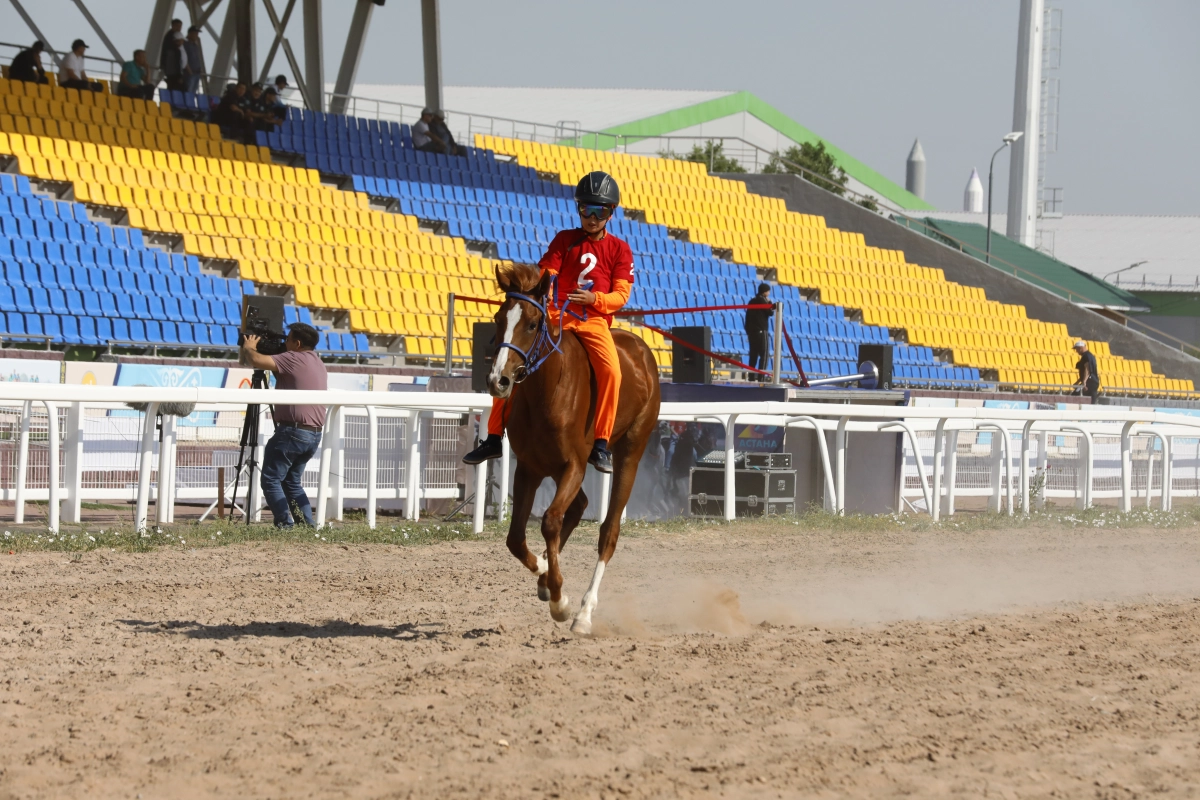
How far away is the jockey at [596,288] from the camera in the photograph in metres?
7.51

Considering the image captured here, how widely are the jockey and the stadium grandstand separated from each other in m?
9.17

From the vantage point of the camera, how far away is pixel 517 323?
22.6 ft

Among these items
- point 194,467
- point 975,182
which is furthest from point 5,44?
point 975,182

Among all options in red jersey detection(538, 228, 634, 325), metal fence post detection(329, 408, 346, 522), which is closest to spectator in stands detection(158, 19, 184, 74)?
metal fence post detection(329, 408, 346, 522)

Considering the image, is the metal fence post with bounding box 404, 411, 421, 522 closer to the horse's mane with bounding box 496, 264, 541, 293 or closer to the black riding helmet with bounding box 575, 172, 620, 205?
the black riding helmet with bounding box 575, 172, 620, 205

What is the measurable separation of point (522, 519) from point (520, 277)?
4.46ft

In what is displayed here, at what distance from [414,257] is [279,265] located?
3433mm

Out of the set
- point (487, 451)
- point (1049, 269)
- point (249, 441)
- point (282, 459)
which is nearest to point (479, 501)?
point (282, 459)

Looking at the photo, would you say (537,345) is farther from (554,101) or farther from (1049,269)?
(554,101)

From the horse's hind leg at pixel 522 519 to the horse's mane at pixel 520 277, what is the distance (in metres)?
1.08

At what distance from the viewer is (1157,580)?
10.2m

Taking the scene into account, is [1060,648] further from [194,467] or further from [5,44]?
[5,44]

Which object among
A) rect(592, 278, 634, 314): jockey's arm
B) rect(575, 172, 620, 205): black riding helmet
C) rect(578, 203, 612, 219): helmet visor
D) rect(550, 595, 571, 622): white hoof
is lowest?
rect(550, 595, 571, 622): white hoof

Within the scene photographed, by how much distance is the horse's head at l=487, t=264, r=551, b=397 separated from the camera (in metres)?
6.69
